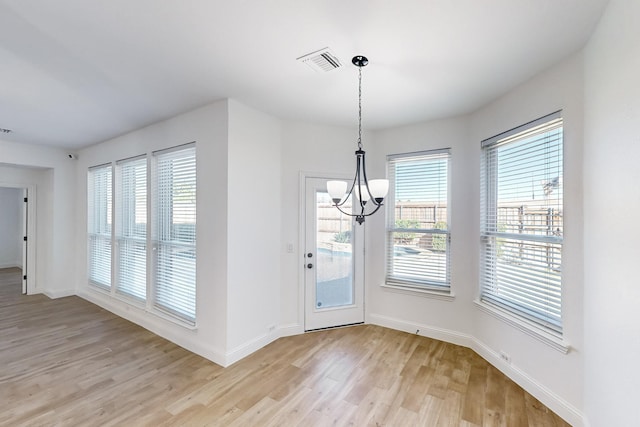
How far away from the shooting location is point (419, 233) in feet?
12.4

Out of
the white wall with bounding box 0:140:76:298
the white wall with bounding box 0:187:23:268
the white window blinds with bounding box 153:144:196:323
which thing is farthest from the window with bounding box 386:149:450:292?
the white wall with bounding box 0:187:23:268

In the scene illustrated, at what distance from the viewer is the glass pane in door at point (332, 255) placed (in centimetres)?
388

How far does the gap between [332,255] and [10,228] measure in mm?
9515

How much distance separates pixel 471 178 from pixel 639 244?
2.05m

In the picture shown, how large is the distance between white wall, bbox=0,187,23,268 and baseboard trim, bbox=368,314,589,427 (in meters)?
9.89

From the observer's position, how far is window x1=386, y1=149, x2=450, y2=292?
3.62m

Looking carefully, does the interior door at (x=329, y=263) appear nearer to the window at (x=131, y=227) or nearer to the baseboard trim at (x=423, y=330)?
the baseboard trim at (x=423, y=330)

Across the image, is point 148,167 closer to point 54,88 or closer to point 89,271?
point 54,88

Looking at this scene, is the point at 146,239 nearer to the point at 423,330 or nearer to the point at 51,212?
the point at 51,212

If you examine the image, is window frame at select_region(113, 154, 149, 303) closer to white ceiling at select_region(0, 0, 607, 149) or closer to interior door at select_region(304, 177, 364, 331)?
white ceiling at select_region(0, 0, 607, 149)

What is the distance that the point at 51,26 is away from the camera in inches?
72.6

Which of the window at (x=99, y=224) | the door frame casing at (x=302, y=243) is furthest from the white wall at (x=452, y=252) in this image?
the window at (x=99, y=224)

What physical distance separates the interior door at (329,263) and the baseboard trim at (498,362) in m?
0.44

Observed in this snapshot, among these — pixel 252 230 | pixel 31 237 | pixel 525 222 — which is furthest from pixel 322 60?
pixel 31 237
